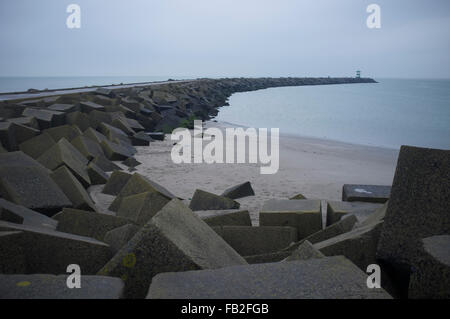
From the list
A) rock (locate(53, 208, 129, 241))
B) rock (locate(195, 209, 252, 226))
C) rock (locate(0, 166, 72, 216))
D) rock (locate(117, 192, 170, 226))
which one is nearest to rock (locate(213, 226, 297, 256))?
rock (locate(195, 209, 252, 226))

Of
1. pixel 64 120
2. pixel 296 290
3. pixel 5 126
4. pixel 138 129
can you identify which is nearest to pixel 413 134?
pixel 138 129

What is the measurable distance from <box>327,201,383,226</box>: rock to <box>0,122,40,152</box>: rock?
4357mm

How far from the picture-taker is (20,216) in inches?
105

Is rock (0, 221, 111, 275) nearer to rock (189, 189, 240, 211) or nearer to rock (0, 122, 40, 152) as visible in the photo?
rock (189, 189, 240, 211)

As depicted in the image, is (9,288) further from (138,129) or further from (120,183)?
(138,129)

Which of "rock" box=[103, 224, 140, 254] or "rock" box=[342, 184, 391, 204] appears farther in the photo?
"rock" box=[342, 184, 391, 204]

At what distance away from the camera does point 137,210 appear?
3.39 m

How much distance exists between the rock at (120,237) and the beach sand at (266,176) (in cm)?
187

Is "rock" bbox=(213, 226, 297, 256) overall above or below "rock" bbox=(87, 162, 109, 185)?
below

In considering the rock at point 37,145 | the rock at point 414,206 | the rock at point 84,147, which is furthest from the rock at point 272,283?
the rock at point 84,147

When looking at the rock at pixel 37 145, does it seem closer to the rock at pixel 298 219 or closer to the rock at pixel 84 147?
the rock at pixel 84 147

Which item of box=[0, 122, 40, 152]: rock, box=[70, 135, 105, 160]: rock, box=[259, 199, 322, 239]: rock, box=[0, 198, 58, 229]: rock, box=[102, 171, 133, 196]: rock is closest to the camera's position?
box=[0, 198, 58, 229]: rock

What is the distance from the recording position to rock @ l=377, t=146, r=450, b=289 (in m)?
2.08
